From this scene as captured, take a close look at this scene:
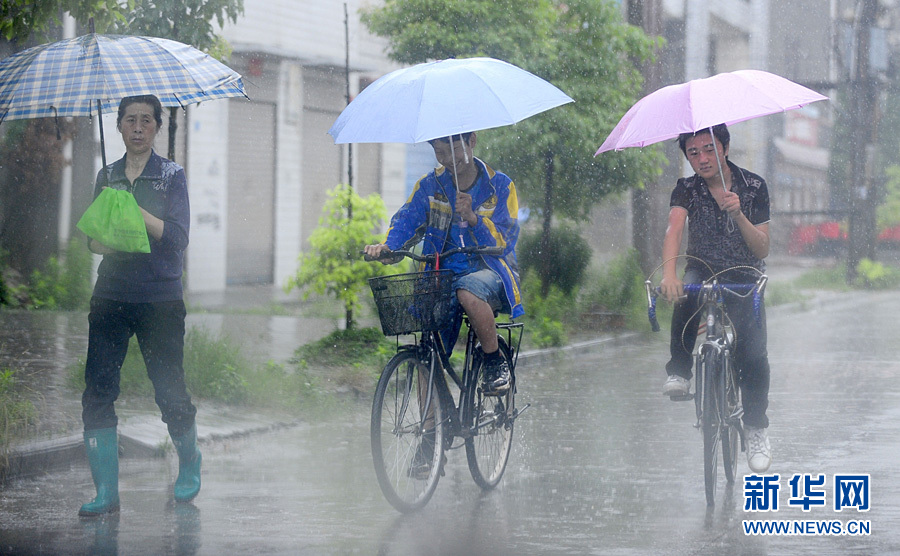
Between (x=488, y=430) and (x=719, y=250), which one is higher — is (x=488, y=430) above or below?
below

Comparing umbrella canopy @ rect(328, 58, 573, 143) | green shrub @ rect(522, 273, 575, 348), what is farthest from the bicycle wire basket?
green shrub @ rect(522, 273, 575, 348)

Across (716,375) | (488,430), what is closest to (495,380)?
(488,430)

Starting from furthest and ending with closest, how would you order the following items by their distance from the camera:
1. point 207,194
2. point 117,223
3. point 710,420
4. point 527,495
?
point 207,194 → point 527,495 → point 710,420 → point 117,223

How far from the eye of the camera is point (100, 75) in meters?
5.70

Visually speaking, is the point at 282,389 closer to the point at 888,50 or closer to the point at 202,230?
the point at 202,230

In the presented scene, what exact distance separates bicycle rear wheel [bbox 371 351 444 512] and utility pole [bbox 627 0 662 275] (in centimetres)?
1053

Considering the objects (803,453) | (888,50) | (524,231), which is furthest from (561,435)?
(888,50)

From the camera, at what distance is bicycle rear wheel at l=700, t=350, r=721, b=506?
18.9ft

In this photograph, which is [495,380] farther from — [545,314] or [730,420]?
[545,314]

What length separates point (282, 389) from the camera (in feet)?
30.0

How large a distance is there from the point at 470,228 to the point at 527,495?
137cm

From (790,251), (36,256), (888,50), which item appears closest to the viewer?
(36,256)

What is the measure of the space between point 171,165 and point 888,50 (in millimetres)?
23164

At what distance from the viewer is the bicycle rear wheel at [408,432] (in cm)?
564
